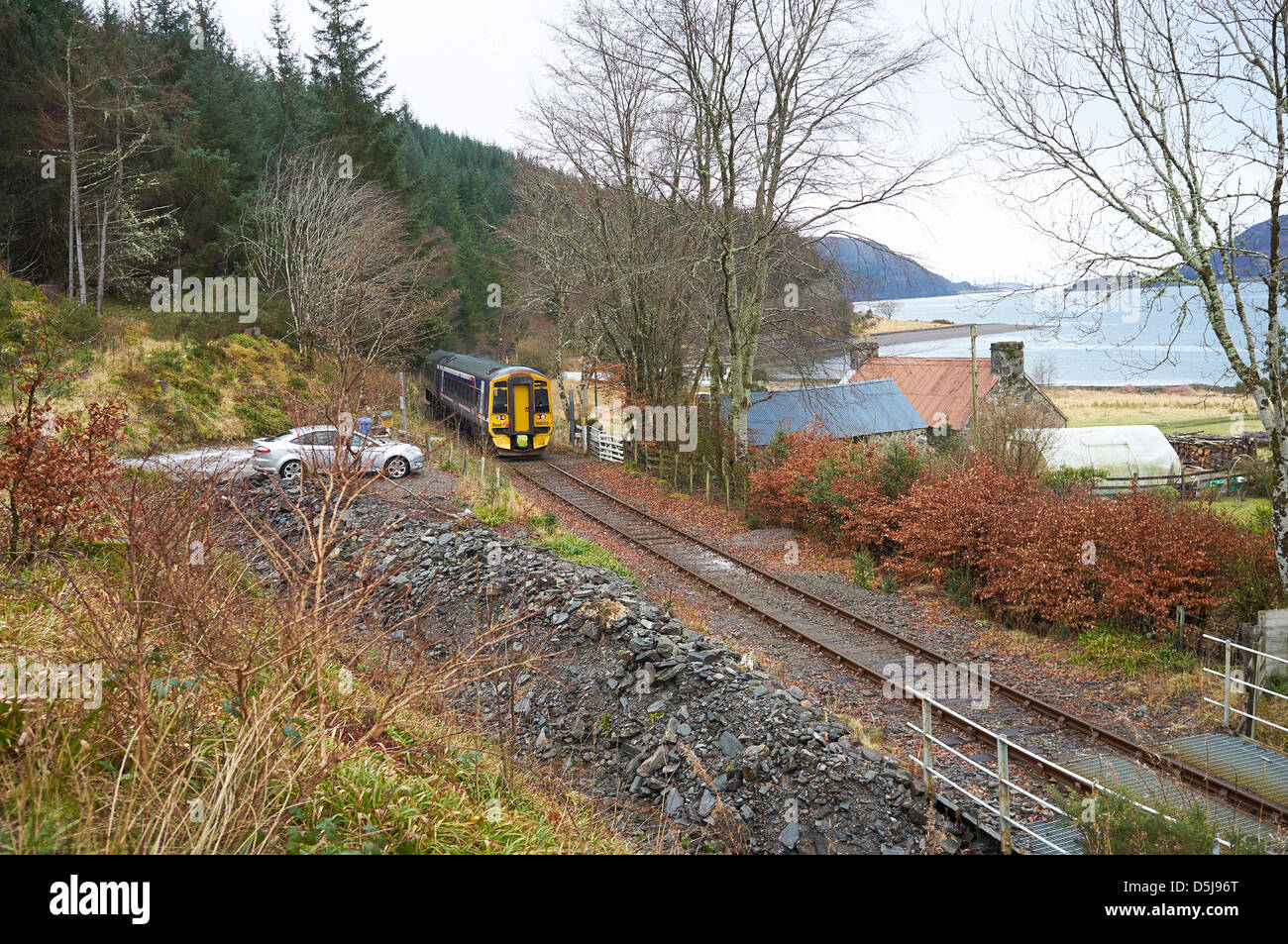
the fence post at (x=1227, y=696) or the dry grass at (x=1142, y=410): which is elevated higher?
the dry grass at (x=1142, y=410)

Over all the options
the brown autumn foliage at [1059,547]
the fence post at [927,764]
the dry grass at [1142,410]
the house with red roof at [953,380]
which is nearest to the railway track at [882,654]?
the fence post at [927,764]

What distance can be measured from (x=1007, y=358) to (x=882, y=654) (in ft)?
98.2

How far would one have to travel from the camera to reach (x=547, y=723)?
9609mm

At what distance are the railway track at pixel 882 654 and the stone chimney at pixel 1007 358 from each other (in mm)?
23381

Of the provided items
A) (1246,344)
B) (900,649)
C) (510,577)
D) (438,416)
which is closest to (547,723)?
(510,577)

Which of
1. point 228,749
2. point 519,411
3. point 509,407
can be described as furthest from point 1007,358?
point 228,749

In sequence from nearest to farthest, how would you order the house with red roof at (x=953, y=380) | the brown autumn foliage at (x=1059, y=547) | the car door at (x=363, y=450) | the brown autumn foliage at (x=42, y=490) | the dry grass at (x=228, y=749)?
1. the dry grass at (x=228, y=749)
2. the car door at (x=363, y=450)
3. the brown autumn foliage at (x=42, y=490)
4. the brown autumn foliage at (x=1059, y=547)
5. the house with red roof at (x=953, y=380)

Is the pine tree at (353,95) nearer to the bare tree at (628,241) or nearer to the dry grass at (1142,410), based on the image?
the bare tree at (628,241)

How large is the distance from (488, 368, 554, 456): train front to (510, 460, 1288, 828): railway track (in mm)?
7972

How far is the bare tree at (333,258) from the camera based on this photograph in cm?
2694

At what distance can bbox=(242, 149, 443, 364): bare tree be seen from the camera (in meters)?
26.9

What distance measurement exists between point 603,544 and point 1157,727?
35.5 ft

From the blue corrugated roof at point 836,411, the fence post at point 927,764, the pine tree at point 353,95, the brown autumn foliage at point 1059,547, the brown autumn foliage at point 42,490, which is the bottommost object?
the fence post at point 927,764
